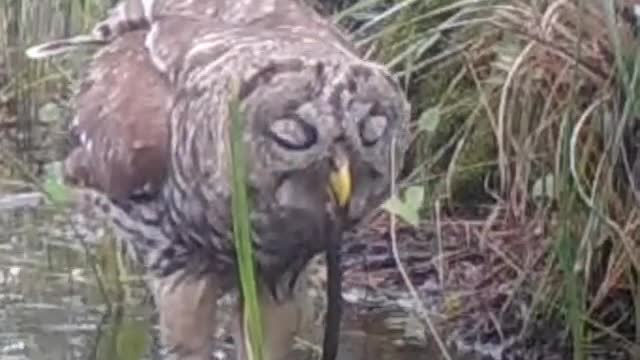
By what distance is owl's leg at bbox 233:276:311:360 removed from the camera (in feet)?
14.4

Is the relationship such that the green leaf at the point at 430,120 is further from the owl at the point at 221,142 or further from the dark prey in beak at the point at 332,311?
the dark prey in beak at the point at 332,311

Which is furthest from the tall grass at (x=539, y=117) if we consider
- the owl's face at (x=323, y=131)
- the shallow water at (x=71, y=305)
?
the owl's face at (x=323, y=131)

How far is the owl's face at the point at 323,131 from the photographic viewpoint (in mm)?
3664

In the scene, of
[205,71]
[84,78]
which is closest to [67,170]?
[84,78]

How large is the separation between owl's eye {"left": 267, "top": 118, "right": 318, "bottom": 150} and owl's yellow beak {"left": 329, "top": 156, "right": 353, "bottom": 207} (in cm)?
6

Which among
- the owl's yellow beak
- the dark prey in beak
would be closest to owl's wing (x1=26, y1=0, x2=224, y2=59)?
the owl's yellow beak

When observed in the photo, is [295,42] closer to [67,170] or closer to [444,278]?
[67,170]

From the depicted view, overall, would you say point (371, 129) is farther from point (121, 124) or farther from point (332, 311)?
point (121, 124)

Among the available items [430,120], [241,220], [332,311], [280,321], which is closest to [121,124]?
[280,321]

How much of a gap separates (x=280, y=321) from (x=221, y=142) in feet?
1.85

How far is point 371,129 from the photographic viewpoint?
12.2 ft

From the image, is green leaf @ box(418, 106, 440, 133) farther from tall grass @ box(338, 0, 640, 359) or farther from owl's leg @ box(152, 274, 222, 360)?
owl's leg @ box(152, 274, 222, 360)

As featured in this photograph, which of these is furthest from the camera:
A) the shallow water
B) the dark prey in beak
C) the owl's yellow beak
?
the shallow water

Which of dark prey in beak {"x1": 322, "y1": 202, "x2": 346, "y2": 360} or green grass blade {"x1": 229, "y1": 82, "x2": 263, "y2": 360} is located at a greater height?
green grass blade {"x1": 229, "y1": 82, "x2": 263, "y2": 360}
